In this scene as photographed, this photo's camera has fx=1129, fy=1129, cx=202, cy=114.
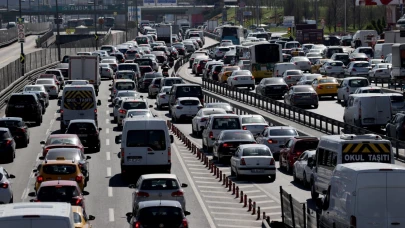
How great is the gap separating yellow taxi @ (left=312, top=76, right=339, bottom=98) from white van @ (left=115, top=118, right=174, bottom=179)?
30.4 meters

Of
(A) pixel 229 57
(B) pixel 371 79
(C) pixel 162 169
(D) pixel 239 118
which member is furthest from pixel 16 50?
(C) pixel 162 169

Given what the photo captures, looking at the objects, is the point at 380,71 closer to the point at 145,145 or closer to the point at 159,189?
the point at 145,145

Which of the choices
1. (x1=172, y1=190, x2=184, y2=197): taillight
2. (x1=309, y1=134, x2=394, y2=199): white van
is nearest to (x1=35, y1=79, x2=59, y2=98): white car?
(x1=309, y1=134, x2=394, y2=199): white van

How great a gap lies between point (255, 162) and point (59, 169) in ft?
23.3

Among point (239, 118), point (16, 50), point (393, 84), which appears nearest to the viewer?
point (239, 118)

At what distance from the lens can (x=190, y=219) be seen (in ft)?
95.3

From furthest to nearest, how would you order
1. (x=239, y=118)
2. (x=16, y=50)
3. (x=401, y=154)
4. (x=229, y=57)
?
1. (x=16, y=50)
2. (x=229, y=57)
3. (x=239, y=118)
4. (x=401, y=154)

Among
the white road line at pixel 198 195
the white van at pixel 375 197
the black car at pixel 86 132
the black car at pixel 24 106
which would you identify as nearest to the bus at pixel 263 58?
the black car at pixel 24 106

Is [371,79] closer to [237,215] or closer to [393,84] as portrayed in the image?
[393,84]

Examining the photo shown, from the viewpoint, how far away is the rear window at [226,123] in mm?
45031

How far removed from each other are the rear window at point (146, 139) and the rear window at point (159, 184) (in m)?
7.35

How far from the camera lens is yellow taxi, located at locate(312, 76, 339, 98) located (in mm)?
65188

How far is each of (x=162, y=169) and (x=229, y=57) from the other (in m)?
64.1

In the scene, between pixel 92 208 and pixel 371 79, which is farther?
pixel 371 79
